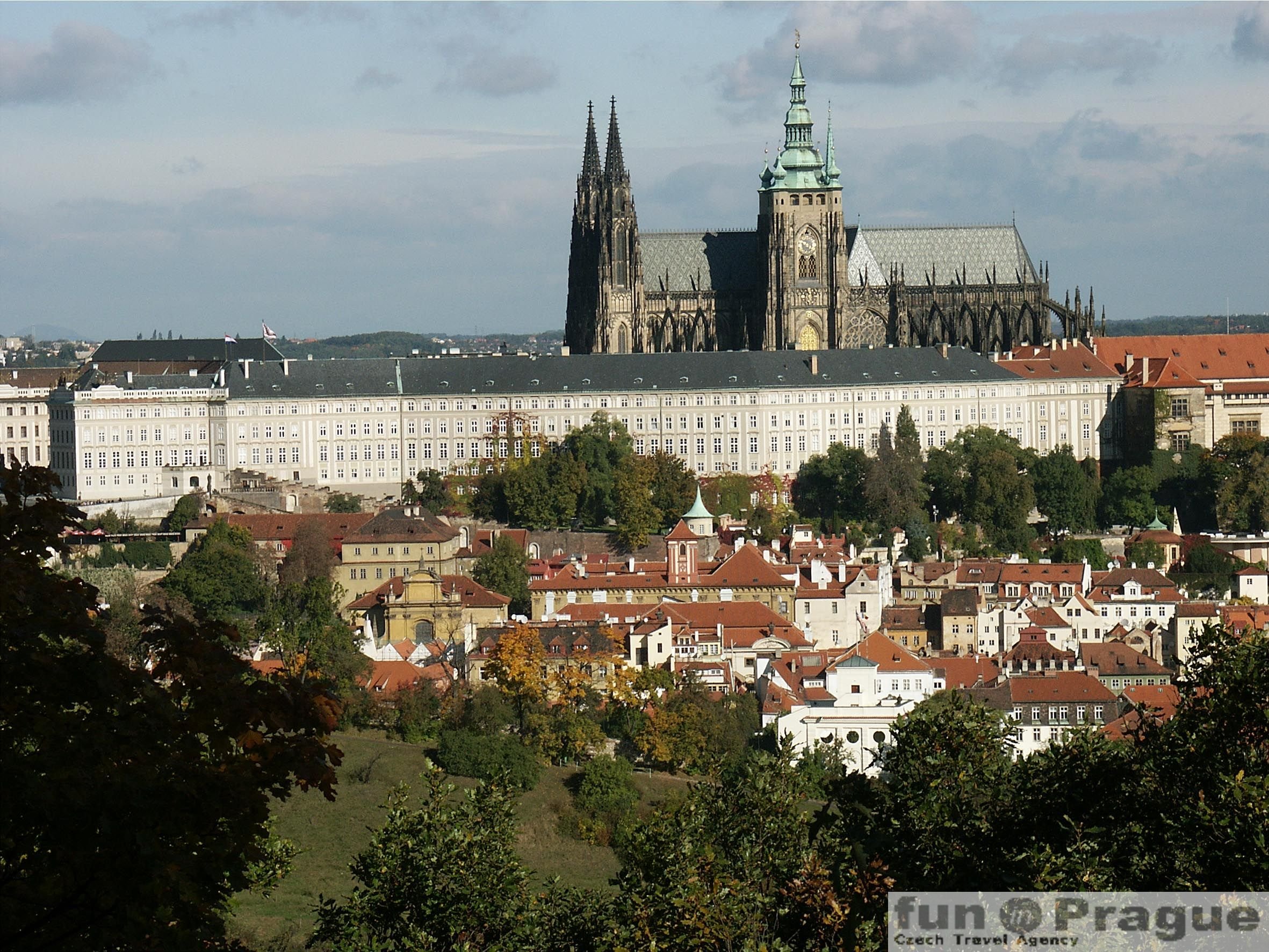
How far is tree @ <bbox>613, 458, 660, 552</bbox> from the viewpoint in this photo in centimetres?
10988

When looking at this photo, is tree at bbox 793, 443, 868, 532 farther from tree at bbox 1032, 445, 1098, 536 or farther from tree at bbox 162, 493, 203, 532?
tree at bbox 162, 493, 203, 532

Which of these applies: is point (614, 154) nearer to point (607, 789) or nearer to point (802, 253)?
point (802, 253)

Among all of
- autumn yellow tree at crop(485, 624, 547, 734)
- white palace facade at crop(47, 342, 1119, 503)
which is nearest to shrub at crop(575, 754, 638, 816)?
autumn yellow tree at crop(485, 624, 547, 734)

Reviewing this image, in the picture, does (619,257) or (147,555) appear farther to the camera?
(619,257)

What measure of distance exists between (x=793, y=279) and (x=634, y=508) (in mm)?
35117

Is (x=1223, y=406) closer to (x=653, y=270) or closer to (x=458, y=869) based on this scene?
(x=653, y=270)

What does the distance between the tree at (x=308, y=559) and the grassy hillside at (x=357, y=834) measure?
88.8 feet

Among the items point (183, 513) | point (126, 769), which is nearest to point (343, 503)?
point (183, 513)

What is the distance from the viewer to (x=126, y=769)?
18422 millimetres

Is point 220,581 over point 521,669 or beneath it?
over

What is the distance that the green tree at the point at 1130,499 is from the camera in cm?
11988

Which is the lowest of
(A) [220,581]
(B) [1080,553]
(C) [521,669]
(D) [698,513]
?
(C) [521,669]

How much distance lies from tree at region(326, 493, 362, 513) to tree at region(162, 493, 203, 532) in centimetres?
645

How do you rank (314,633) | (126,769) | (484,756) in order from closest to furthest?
(126,769)
(484,756)
(314,633)
